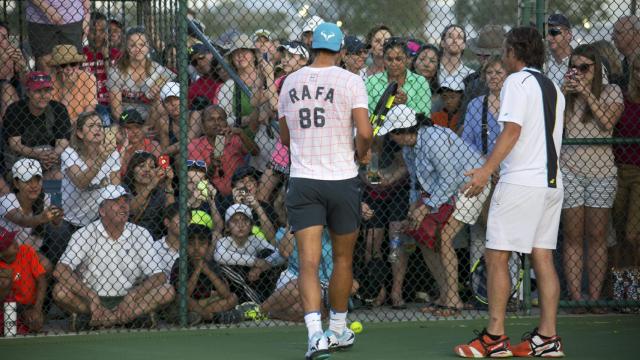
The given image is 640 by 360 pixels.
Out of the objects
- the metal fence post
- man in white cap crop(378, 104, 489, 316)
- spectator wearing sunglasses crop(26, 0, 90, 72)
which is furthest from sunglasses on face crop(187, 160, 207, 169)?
spectator wearing sunglasses crop(26, 0, 90, 72)

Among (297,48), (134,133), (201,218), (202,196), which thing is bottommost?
(201,218)

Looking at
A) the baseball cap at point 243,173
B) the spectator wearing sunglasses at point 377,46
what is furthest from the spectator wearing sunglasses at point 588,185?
the baseball cap at point 243,173

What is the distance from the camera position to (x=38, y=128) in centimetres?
892

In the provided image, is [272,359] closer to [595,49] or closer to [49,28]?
[595,49]

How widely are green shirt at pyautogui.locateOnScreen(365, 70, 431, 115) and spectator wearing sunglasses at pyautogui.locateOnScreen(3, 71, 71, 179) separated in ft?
7.68

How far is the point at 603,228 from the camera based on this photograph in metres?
8.75

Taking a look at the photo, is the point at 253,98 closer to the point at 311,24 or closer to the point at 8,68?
the point at 311,24

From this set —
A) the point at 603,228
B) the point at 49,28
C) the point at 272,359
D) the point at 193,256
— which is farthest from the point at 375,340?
the point at 49,28

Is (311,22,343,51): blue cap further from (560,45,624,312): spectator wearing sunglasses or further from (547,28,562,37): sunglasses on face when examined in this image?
(547,28,562,37): sunglasses on face

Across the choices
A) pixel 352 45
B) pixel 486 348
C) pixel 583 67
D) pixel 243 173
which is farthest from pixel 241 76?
pixel 486 348

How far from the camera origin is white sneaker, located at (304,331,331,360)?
6.56 metres

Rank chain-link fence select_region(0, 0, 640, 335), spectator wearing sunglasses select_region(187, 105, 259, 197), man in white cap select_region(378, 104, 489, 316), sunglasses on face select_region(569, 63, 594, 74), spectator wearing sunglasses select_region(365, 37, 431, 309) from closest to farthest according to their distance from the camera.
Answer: chain-link fence select_region(0, 0, 640, 335) → sunglasses on face select_region(569, 63, 594, 74) → man in white cap select_region(378, 104, 489, 316) → spectator wearing sunglasses select_region(365, 37, 431, 309) → spectator wearing sunglasses select_region(187, 105, 259, 197)

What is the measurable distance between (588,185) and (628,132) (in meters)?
0.52

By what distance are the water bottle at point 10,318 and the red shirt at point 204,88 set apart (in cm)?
261
